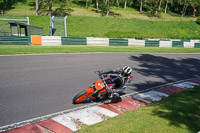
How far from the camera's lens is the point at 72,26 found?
42.5 meters

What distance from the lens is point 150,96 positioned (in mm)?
8164

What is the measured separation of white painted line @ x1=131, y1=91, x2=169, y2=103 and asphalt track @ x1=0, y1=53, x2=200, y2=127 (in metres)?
0.67

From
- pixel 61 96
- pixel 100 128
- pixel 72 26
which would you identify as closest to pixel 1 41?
pixel 61 96

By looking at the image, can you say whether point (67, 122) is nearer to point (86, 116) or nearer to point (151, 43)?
point (86, 116)

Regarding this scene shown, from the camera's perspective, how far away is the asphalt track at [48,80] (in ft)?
20.8

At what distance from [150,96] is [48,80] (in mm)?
5126

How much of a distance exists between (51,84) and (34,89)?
97 cm

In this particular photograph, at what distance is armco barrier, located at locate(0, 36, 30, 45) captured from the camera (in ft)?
62.7

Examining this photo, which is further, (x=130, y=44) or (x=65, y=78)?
(x=130, y=44)

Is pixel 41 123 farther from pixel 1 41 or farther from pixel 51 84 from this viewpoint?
pixel 1 41

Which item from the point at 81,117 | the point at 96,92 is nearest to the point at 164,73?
the point at 96,92

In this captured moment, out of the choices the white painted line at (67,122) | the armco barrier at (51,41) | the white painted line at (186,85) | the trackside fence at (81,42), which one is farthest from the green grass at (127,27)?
the white painted line at (67,122)

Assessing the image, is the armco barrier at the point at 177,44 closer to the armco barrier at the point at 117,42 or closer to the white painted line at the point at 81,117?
the armco barrier at the point at 117,42

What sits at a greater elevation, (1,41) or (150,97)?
(1,41)
